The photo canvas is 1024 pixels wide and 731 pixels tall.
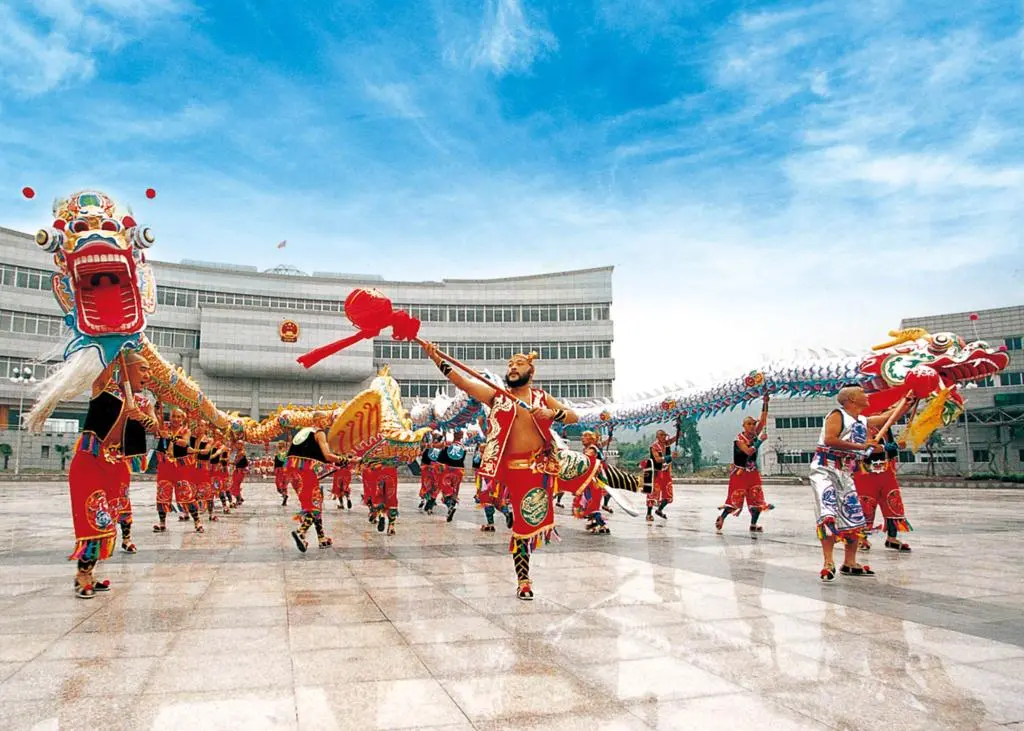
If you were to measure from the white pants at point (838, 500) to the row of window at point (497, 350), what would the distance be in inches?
1691

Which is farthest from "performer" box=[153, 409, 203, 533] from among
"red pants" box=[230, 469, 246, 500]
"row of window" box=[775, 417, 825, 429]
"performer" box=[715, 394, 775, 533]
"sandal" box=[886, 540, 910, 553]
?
"row of window" box=[775, 417, 825, 429]

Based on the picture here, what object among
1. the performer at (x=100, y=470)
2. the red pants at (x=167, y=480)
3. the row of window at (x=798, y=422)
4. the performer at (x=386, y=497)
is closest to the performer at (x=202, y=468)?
the red pants at (x=167, y=480)

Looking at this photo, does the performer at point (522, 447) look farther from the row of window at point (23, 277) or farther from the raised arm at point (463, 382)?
the row of window at point (23, 277)

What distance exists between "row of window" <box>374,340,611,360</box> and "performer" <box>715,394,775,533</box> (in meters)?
38.7

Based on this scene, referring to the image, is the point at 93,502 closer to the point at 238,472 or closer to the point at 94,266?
the point at 94,266

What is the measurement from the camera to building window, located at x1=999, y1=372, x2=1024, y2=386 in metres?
42.4

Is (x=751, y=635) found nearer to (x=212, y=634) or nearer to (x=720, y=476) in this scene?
(x=212, y=634)

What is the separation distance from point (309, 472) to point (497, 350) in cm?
4238

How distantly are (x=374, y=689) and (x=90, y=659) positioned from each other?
1.66m

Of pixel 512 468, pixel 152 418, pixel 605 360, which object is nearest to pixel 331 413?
pixel 152 418

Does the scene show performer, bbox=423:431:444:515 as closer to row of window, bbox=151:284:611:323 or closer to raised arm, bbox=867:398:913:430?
raised arm, bbox=867:398:913:430

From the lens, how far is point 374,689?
3180mm

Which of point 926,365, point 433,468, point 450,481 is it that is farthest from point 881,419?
point 433,468

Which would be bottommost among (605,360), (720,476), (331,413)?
(720,476)
